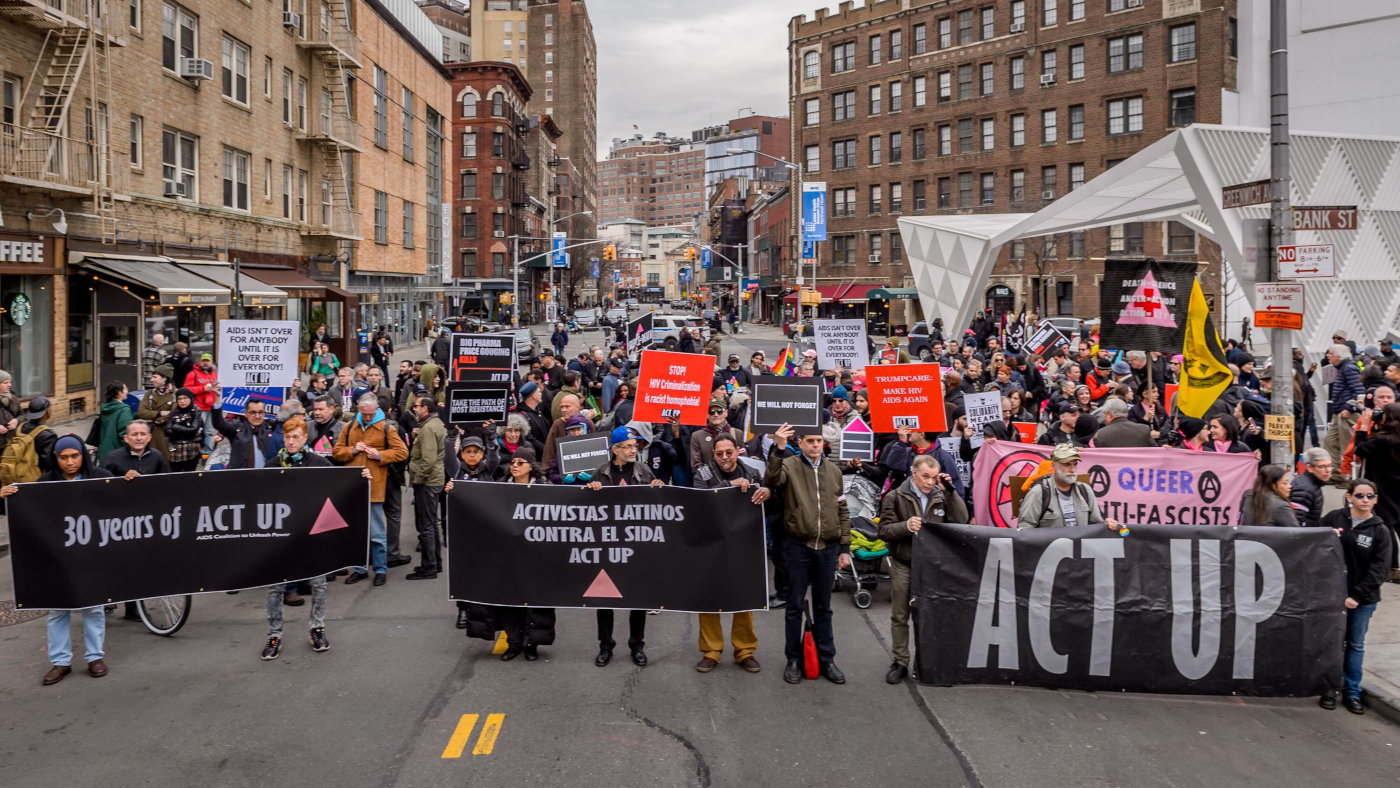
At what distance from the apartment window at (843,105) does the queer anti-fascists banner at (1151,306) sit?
2171 inches

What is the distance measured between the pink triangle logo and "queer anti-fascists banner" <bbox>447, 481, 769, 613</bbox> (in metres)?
1.24

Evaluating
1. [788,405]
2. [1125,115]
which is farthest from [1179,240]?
[788,405]

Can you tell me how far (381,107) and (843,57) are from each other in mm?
33787

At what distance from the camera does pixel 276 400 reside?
544 inches

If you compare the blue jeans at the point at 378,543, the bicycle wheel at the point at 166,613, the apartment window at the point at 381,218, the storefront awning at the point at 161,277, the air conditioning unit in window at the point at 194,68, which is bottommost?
the bicycle wheel at the point at 166,613

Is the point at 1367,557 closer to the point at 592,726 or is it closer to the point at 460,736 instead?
the point at 592,726

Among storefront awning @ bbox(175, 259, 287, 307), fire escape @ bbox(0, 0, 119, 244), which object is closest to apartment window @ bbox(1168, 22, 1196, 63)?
storefront awning @ bbox(175, 259, 287, 307)

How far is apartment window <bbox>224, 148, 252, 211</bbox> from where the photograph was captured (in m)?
29.4

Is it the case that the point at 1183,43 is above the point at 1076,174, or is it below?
above

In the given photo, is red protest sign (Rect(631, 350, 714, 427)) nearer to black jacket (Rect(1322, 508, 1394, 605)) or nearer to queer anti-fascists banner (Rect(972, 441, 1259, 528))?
queer anti-fascists banner (Rect(972, 441, 1259, 528))

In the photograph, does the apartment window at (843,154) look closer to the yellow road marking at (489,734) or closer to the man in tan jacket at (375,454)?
the man in tan jacket at (375,454)

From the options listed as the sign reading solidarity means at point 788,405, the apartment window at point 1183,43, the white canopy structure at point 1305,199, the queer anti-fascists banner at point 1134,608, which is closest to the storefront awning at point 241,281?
the sign reading solidarity means at point 788,405

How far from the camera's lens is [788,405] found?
390 inches

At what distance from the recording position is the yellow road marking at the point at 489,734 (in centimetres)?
637
